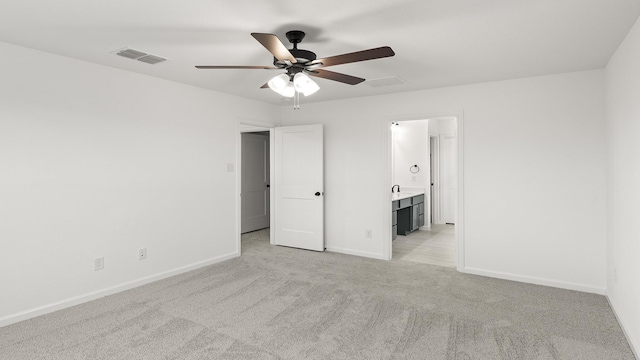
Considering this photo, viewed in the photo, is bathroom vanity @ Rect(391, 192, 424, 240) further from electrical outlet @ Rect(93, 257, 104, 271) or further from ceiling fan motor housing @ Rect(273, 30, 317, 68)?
electrical outlet @ Rect(93, 257, 104, 271)

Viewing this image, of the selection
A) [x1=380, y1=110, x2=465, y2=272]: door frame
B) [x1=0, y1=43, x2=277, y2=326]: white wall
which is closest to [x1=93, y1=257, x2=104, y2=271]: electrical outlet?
[x1=0, y1=43, x2=277, y2=326]: white wall

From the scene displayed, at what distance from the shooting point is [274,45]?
2.09m

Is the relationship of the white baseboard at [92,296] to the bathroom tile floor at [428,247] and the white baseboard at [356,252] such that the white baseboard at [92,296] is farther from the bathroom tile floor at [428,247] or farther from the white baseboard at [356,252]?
the bathroom tile floor at [428,247]

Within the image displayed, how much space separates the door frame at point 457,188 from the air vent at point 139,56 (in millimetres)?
2888

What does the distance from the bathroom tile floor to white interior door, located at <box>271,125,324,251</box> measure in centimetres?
130

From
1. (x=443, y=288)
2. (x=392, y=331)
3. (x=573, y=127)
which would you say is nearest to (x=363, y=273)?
(x=443, y=288)

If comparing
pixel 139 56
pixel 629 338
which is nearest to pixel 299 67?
pixel 139 56

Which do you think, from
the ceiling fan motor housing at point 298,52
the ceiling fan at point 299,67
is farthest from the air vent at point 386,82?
the ceiling fan motor housing at point 298,52

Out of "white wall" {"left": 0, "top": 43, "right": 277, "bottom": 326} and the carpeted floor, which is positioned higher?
"white wall" {"left": 0, "top": 43, "right": 277, "bottom": 326}

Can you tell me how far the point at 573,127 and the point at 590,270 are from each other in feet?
4.94

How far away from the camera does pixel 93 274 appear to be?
3396 mm

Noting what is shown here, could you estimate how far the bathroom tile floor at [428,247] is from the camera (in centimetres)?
481

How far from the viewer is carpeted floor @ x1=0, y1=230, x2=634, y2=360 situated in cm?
242

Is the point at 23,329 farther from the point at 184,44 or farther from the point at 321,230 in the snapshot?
the point at 321,230
